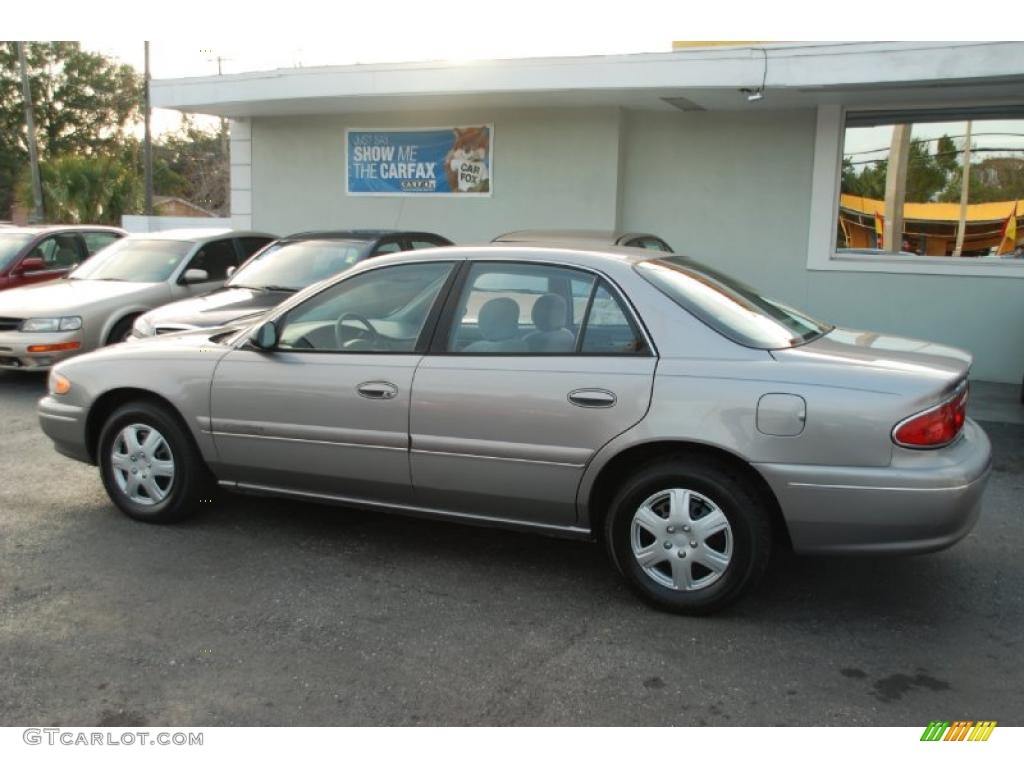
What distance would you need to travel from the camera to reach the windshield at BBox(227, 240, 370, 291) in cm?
827

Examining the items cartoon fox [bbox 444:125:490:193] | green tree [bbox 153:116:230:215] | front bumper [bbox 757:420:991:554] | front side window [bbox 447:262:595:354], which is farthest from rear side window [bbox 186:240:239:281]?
green tree [bbox 153:116:230:215]

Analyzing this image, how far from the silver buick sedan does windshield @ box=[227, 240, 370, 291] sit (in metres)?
3.22

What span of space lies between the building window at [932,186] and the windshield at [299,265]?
552 centimetres

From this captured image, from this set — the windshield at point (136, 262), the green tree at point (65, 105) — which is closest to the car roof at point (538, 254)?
the windshield at point (136, 262)

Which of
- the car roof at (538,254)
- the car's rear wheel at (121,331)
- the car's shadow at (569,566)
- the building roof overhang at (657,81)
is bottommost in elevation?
the car's shadow at (569,566)

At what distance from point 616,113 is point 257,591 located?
8237mm

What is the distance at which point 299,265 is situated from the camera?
8.41m

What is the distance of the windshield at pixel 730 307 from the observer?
159 inches

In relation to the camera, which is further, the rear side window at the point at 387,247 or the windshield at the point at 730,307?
the rear side window at the point at 387,247

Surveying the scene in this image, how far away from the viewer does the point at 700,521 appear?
3855 mm

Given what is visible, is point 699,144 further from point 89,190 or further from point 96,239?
point 89,190

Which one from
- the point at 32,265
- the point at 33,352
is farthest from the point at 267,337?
the point at 32,265

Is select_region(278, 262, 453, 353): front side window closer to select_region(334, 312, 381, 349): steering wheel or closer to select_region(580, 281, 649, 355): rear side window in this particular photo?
select_region(334, 312, 381, 349): steering wheel

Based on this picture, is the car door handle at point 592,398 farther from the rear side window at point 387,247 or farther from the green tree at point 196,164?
the green tree at point 196,164
